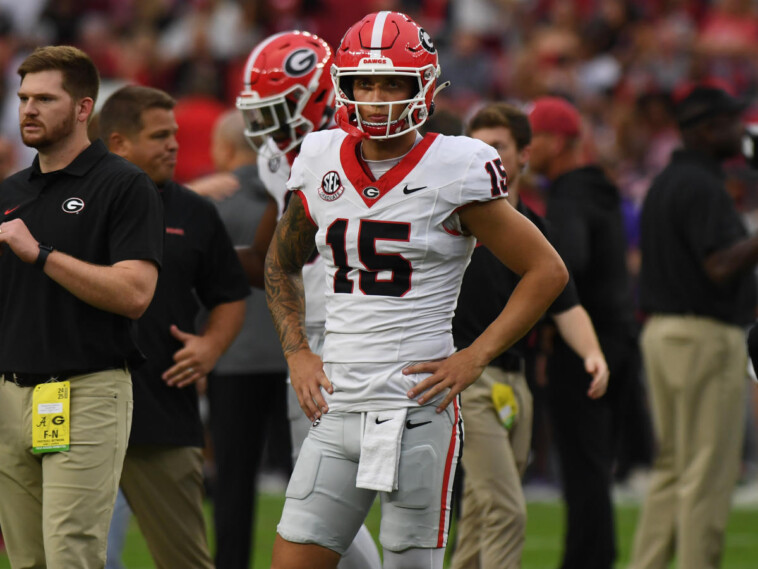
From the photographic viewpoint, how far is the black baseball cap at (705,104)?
691 centimetres

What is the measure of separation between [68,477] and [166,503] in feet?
2.92

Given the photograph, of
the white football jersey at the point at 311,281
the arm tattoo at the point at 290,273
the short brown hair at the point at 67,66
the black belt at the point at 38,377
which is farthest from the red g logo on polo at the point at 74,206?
the white football jersey at the point at 311,281

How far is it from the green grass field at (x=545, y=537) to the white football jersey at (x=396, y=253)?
3913 millimetres

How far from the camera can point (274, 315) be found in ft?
14.9

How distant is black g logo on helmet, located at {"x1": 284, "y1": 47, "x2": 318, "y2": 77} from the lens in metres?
5.59

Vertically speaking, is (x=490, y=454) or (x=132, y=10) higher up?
(x=132, y=10)

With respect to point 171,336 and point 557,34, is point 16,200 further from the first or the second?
point 557,34

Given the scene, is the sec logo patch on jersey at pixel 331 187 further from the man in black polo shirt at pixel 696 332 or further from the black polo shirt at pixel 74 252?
the man in black polo shirt at pixel 696 332

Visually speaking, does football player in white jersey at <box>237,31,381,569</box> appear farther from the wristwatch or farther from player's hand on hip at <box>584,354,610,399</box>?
the wristwatch

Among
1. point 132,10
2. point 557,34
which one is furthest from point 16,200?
point 132,10

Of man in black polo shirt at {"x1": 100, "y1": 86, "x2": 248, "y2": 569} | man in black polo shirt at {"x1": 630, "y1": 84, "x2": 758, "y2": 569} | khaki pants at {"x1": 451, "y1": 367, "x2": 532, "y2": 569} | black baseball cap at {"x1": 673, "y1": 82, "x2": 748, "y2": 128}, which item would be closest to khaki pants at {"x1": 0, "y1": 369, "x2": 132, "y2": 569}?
man in black polo shirt at {"x1": 100, "y1": 86, "x2": 248, "y2": 569}

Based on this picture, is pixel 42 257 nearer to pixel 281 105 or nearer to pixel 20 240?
pixel 20 240

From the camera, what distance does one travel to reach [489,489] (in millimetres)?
5445

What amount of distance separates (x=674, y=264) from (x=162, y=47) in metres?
9.50
